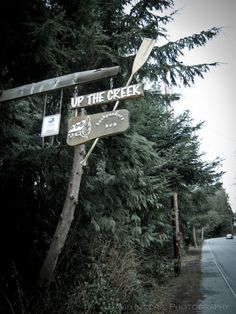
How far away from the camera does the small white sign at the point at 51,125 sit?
4672 millimetres

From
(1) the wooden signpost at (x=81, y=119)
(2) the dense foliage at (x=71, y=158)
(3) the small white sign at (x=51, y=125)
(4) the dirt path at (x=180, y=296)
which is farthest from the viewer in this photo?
(4) the dirt path at (x=180, y=296)

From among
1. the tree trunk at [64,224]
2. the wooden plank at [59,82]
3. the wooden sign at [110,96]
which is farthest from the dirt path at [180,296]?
the wooden plank at [59,82]

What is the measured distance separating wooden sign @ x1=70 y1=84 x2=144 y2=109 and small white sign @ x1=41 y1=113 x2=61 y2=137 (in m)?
0.37

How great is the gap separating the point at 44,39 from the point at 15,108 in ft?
6.90

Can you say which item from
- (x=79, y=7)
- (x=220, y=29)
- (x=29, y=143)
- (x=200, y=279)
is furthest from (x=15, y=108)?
(x=200, y=279)

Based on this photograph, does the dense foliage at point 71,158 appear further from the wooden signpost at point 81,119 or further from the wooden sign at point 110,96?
the wooden sign at point 110,96

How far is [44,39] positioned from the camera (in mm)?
5012

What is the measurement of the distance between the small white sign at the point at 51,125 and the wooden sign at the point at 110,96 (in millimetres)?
367

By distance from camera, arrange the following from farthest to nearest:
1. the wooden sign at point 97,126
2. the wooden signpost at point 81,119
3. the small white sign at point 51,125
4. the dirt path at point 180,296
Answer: the dirt path at point 180,296
the small white sign at point 51,125
the wooden signpost at point 81,119
the wooden sign at point 97,126

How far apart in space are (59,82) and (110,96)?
3.23 ft

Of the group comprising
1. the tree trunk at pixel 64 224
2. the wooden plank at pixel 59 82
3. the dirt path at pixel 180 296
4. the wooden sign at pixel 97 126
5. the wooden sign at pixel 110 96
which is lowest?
the dirt path at pixel 180 296

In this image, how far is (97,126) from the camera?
4.45 meters

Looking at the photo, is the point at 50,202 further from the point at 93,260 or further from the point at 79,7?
the point at 79,7

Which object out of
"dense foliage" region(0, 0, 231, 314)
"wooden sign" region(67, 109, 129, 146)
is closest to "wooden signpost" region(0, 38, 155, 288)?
"wooden sign" region(67, 109, 129, 146)
